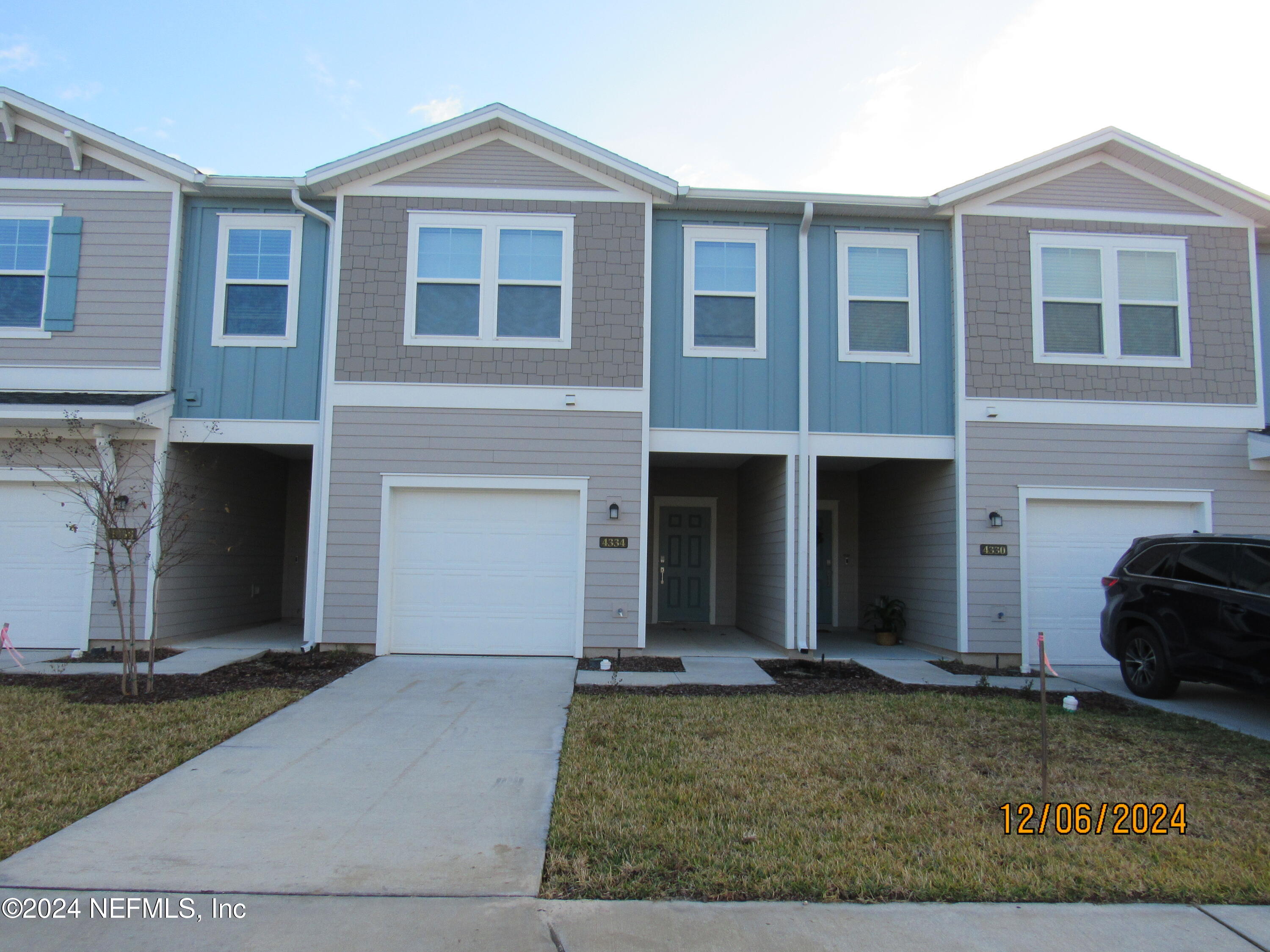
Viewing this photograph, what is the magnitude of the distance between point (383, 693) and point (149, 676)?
2.08 m

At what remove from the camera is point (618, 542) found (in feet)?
32.4

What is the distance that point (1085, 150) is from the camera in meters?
10.4

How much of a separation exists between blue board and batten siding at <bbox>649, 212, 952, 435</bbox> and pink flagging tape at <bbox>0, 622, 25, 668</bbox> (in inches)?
293

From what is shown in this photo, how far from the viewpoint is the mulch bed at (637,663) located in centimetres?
933

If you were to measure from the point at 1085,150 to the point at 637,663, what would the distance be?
334 inches

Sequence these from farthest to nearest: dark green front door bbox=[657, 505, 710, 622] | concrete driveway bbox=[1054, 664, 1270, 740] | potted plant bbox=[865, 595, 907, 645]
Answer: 1. dark green front door bbox=[657, 505, 710, 622]
2. potted plant bbox=[865, 595, 907, 645]
3. concrete driveway bbox=[1054, 664, 1270, 740]

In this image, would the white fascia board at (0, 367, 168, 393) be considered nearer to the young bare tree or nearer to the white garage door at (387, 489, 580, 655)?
the young bare tree

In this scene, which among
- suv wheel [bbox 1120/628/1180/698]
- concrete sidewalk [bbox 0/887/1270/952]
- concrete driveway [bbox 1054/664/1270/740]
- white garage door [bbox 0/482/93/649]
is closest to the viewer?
concrete sidewalk [bbox 0/887/1270/952]

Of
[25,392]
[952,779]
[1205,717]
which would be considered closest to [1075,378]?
[1205,717]

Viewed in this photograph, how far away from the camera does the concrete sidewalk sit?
131 inches

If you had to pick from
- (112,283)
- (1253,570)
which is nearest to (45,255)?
(112,283)

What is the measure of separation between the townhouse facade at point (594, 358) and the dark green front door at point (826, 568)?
132 inches
